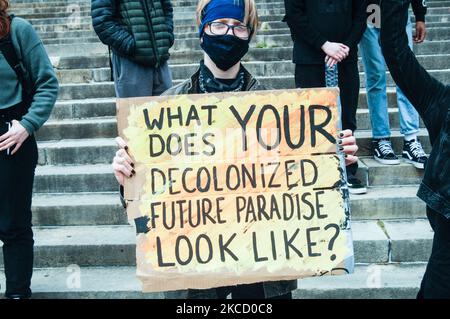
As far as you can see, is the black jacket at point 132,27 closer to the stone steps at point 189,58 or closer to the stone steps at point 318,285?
the stone steps at point 318,285

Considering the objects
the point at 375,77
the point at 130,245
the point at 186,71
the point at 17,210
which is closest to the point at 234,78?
the point at 17,210

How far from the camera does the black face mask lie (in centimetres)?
194

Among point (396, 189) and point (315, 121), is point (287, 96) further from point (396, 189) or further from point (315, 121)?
point (396, 189)

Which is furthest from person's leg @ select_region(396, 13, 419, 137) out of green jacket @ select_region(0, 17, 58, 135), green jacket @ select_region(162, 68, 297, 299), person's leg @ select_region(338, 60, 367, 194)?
green jacket @ select_region(0, 17, 58, 135)

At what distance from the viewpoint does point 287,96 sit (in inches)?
73.0

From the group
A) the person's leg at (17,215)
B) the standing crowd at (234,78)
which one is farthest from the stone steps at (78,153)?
the person's leg at (17,215)

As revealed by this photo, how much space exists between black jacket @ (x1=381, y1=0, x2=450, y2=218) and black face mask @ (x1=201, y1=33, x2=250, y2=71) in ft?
1.69

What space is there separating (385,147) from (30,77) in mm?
2683

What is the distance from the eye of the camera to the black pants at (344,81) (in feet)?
12.2

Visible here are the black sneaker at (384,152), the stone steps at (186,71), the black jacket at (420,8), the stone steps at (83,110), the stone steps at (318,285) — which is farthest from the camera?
the stone steps at (186,71)

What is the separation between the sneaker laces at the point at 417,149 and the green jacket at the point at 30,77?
270cm

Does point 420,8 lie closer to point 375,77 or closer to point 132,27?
point 375,77
